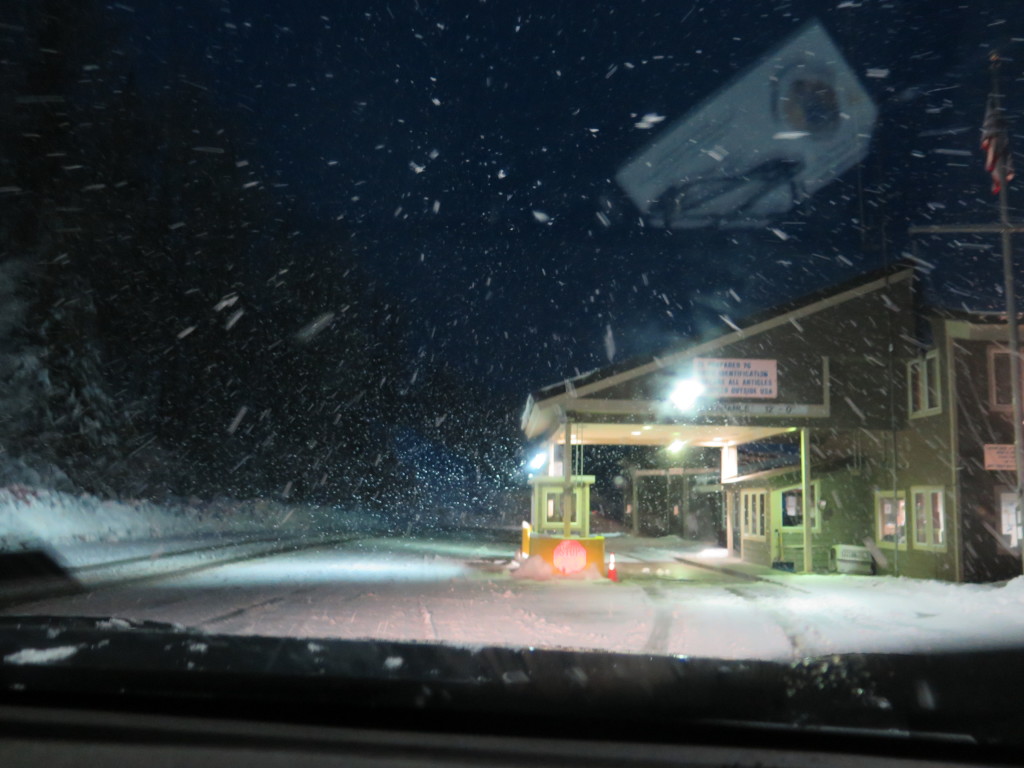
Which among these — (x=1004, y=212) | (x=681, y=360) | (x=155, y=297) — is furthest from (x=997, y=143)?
(x=155, y=297)

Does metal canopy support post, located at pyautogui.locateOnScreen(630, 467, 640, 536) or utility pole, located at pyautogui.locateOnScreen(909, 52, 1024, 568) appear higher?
utility pole, located at pyautogui.locateOnScreen(909, 52, 1024, 568)

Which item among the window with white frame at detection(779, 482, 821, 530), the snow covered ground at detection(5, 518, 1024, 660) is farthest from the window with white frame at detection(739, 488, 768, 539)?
the snow covered ground at detection(5, 518, 1024, 660)

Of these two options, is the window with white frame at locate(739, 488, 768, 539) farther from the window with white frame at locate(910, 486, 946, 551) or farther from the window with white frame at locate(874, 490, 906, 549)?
the window with white frame at locate(910, 486, 946, 551)

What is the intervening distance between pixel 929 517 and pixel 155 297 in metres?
28.6

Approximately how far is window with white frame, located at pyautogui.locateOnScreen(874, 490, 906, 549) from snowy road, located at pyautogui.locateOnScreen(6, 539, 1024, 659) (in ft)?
6.90

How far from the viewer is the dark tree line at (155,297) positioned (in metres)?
29.4

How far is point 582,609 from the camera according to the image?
1393 cm

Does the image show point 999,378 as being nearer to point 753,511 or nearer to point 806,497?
point 806,497

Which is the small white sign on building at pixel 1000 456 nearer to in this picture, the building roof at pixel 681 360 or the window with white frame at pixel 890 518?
the window with white frame at pixel 890 518

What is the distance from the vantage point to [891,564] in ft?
76.4

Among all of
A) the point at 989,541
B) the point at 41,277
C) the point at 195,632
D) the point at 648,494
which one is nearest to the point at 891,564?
the point at 989,541

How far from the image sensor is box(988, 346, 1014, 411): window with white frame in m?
20.5

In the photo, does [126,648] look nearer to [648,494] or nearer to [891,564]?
[891,564]

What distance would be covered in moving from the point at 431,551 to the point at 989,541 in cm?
1720
